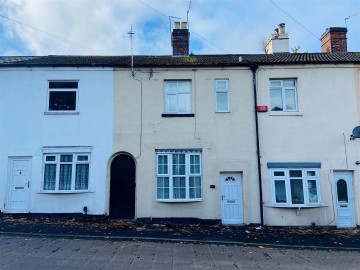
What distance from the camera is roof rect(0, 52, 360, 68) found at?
497 inches

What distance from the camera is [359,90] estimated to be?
41.5ft

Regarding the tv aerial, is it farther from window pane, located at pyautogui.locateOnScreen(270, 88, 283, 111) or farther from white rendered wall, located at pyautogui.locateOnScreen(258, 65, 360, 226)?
window pane, located at pyautogui.locateOnScreen(270, 88, 283, 111)

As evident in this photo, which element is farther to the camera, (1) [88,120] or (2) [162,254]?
(1) [88,120]

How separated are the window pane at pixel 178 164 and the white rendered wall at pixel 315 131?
10.6ft

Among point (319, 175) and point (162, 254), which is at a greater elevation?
point (319, 175)

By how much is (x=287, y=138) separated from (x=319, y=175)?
6.26 feet

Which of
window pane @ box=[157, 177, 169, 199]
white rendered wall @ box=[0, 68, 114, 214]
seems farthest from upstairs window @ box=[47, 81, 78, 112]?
window pane @ box=[157, 177, 169, 199]

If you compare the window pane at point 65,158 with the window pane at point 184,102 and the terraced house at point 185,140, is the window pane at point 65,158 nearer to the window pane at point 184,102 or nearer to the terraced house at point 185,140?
the terraced house at point 185,140

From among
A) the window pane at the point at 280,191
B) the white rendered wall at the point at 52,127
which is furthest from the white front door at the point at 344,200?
the white rendered wall at the point at 52,127

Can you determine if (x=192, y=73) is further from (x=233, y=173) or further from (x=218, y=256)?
(x=218, y=256)

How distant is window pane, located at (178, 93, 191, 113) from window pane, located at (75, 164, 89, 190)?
4.51m

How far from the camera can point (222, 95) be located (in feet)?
42.1

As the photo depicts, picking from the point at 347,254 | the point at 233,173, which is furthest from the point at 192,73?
the point at 347,254

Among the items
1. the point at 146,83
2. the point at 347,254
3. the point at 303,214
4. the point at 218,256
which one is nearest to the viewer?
the point at 218,256
